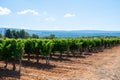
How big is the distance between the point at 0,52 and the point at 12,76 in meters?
3.96

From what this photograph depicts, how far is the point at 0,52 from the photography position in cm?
2541

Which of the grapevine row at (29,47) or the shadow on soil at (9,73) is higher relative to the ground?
the grapevine row at (29,47)

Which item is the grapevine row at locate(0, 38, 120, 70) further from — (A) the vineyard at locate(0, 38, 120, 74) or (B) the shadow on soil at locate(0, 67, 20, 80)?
(B) the shadow on soil at locate(0, 67, 20, 80)

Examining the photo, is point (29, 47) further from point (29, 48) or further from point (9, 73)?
point (9, 73)

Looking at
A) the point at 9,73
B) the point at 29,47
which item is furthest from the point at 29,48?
the point at 9,73

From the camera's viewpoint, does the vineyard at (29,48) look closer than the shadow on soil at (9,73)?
No

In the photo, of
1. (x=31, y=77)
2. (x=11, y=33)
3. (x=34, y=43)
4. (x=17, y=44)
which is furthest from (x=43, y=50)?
(x=11, y=33)

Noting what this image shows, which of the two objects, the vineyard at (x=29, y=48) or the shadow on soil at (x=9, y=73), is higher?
the vineyard at (x=29, y=48)

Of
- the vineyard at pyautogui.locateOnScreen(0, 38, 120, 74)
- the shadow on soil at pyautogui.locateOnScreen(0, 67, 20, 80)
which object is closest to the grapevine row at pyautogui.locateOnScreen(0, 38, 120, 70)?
the vineyard at pyautogui.locateOnScreen(0, 38, 120, 74)

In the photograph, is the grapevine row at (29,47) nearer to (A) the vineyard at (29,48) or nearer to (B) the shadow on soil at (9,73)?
(A) the vineyard at (29,48)

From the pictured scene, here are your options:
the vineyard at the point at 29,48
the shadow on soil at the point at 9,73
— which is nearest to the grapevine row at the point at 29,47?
the vineyard at the point at 29,48

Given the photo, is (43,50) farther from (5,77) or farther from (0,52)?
(5,77)

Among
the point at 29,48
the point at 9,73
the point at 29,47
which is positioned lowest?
the point at 9,73

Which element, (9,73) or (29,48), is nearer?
(9,73)
